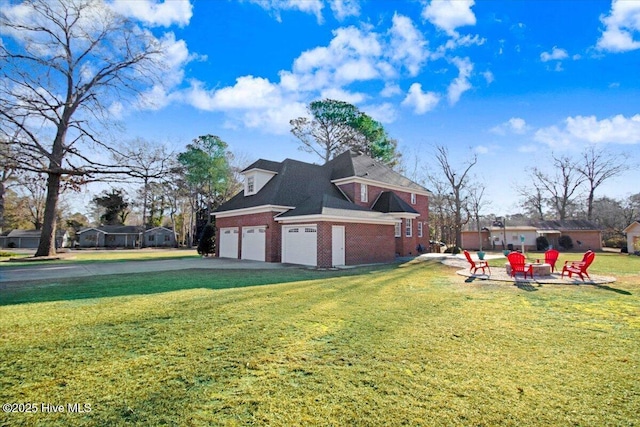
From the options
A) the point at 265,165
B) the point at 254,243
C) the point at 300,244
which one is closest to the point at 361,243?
the point at 300,244

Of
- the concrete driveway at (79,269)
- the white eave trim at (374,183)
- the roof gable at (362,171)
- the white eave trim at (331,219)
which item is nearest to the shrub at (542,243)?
the white eave trim at (374,183)

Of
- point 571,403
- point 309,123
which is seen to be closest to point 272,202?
point 571,403

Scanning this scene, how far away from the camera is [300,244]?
55.8 feet

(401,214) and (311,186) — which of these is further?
(401,214)

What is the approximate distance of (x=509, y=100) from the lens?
53.6 ft

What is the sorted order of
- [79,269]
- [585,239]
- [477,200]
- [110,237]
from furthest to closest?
[110,237], [477,200], [585,239], [79,269]

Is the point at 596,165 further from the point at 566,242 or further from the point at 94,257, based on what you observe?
Answer: the point at 94,257

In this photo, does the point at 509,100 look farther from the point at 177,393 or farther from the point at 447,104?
the point at 177,393

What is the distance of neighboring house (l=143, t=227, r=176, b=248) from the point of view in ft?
172

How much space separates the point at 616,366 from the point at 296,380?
4.01 m

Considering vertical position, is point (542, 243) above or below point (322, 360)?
above

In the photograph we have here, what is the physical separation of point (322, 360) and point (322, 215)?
446 inches

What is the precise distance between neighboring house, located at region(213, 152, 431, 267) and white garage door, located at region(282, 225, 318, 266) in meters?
0.05

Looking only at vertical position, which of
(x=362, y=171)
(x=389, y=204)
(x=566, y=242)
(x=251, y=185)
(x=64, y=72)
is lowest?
(x=566, y=242)
